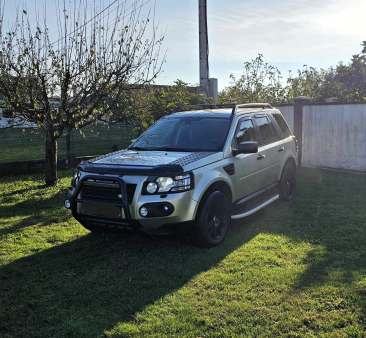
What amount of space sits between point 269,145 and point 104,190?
3219 millimetres

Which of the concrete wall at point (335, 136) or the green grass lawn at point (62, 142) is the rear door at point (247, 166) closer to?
the green grass lawn at point (62, 142)

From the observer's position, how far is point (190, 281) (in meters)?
4.32

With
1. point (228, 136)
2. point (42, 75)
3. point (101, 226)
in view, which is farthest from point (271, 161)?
point (42, 75)

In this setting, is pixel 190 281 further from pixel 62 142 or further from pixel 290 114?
pixel 62 142

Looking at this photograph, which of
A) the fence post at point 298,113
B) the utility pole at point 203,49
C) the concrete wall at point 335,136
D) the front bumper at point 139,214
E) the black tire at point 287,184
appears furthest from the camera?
the utility pole at point 203,49

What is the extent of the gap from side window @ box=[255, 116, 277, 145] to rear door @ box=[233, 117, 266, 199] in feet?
0.88

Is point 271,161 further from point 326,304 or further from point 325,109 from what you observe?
point 325,109

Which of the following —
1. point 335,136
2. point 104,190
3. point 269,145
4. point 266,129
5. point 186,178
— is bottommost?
point 104,190

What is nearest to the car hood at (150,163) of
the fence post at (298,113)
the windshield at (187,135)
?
the windshield at (187,135)

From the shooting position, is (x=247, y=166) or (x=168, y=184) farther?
(x=247, y=166)

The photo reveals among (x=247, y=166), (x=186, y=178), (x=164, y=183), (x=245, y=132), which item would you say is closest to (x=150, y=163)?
(x=164, y=183)

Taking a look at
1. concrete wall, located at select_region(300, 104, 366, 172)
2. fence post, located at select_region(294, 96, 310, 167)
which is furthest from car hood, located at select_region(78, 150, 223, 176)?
fence post, located at select_region(294, 96, 310, 167)

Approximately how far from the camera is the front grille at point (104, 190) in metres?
4.73

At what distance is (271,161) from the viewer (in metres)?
6.89
